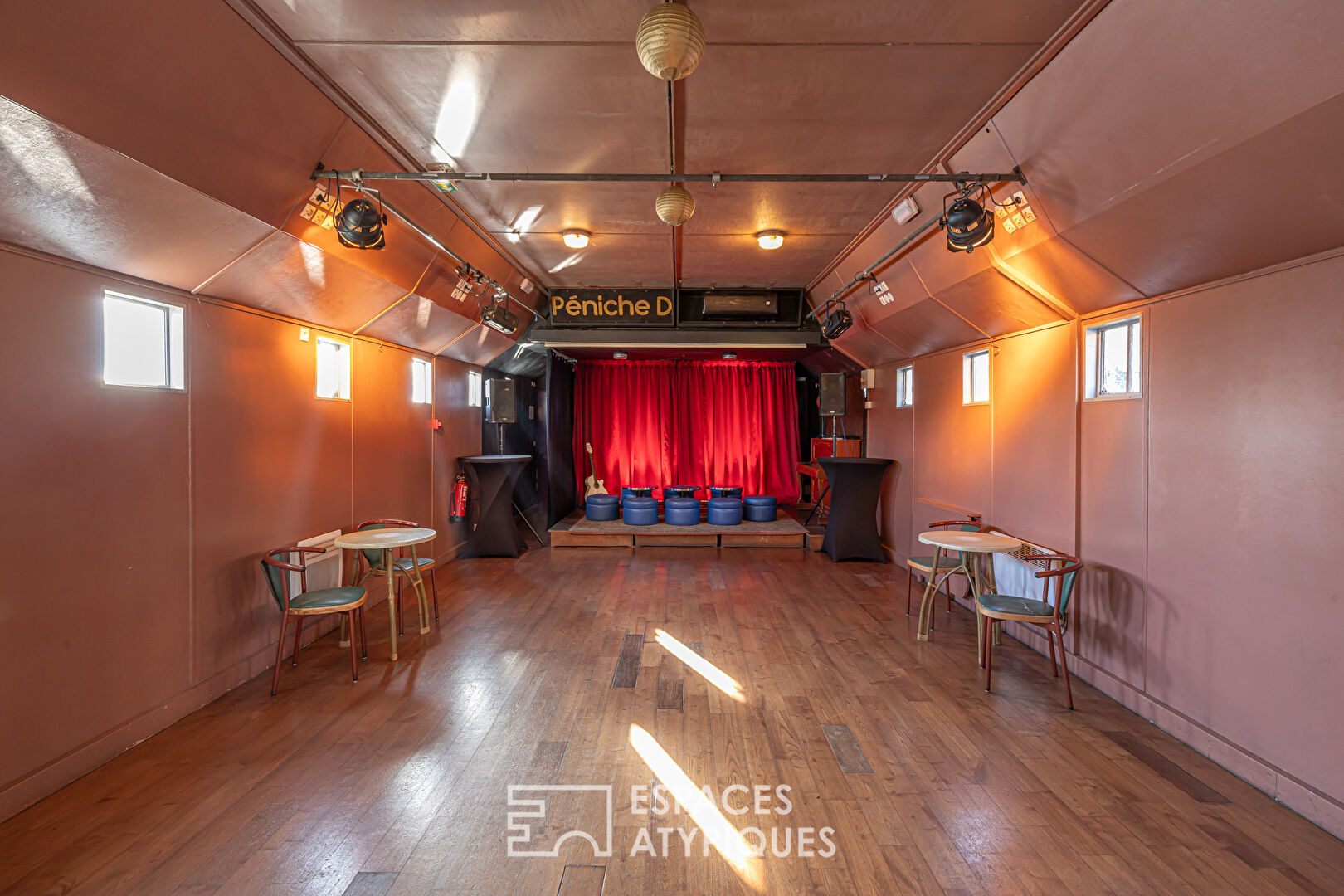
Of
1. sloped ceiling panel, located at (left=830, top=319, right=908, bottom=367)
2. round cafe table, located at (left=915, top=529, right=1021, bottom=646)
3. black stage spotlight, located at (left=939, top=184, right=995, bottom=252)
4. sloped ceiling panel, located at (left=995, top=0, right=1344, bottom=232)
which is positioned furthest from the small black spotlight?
sloped ceiling panel, located at (left=830, top=319, right=908, bottom=367)

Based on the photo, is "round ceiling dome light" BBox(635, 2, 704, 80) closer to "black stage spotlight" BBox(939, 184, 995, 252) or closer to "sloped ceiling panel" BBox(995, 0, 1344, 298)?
"sloped ceiling panel" BBox(995, 0, 1344, 298)

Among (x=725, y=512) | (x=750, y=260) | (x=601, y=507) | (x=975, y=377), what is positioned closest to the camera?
(x=975, y=377)

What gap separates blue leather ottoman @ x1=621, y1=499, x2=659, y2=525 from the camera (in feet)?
26.0

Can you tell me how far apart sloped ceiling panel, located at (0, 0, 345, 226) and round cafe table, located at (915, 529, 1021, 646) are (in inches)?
182

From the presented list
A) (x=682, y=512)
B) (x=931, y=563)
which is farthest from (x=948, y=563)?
(x=682, y=512)

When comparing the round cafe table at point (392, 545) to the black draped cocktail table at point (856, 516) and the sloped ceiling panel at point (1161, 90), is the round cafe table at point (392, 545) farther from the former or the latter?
the black draped cocktail table at point (856, 516)

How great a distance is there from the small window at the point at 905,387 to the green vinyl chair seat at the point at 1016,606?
11.2 ft

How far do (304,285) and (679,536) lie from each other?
17.3 ft

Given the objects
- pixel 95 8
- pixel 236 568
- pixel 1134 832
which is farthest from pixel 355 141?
pixel 1134 832

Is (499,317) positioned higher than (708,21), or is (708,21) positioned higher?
(708,21)

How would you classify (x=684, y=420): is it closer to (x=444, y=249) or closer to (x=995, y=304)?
(x=444, y=249)

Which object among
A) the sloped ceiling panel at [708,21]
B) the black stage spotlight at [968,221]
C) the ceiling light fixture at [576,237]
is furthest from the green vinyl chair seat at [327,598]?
the black stage spotlight at [968,221]

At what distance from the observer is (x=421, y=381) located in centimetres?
660

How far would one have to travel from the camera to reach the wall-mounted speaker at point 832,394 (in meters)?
8.14
